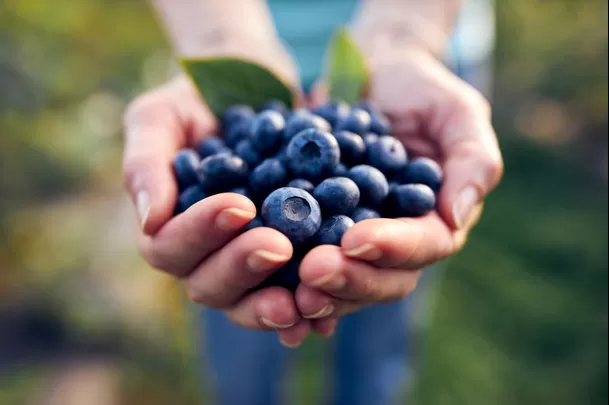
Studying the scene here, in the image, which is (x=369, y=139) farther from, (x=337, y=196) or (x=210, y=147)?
(x=210, y=147)

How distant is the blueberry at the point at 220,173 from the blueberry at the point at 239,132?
18 centimetres

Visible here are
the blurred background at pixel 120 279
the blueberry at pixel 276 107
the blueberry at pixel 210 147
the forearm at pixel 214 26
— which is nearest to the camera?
the blueberry at pixel 210 147

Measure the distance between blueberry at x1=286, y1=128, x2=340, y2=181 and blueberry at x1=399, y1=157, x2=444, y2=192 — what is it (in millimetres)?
182

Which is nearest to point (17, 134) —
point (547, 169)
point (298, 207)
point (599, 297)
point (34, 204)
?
point (34, 204)

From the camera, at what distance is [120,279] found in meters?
2.75

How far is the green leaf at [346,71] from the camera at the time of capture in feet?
5.04

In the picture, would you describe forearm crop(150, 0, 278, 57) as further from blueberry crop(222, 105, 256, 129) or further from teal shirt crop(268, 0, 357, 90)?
blueberry crop(222, 105, 256, 129)

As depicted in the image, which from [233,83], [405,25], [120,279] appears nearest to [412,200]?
[233,83]

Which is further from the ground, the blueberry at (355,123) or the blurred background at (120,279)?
the blueberry at (355,123)

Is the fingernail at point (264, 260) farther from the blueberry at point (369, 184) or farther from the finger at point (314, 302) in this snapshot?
the blueberry at point (369, 184)

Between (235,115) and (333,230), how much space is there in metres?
0.53

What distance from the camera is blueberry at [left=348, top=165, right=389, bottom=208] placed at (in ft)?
3.65

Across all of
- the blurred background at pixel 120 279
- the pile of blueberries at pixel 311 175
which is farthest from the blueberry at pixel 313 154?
the blurred background at pixel 120 279

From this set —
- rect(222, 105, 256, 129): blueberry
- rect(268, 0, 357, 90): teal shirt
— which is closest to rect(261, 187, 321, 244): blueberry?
rect(222, 105, 256, 129): blueberry
